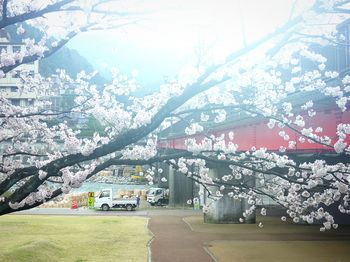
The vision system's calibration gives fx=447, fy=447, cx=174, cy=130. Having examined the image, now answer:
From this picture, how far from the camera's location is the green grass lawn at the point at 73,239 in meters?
15.8

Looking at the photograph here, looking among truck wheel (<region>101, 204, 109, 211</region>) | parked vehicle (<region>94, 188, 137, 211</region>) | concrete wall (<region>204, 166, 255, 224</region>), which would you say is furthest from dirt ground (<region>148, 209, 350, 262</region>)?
truck wheel (<region>101, 204, 109, 211</region>)

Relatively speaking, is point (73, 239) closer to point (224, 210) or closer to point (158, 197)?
point (224, 210)

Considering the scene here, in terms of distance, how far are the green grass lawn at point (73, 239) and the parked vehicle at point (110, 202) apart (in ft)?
22.6

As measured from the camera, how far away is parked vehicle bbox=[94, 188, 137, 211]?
3769cm

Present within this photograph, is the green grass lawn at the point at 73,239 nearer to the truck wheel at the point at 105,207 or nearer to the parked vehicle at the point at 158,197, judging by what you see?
the truck wheel at the point at 105,207

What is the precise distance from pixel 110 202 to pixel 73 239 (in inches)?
690

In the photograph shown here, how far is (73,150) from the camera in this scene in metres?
8.32

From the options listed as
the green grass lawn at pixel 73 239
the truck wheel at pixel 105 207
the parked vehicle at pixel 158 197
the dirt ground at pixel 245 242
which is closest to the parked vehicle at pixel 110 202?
the truck wheel at pixel 105 207

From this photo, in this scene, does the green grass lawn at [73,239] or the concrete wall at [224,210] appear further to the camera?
the concrete wall at [224,210]

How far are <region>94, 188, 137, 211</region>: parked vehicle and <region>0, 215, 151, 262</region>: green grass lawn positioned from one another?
690 centimetres

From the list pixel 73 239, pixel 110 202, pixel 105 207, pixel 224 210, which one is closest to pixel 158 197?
pixel 110 202

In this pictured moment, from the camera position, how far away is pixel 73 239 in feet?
67.3

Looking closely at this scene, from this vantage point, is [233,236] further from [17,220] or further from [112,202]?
[112,202]

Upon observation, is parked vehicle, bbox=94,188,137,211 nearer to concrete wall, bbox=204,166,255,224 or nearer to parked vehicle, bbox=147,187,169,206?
parked vehicle, bbox=147,187,169,206
